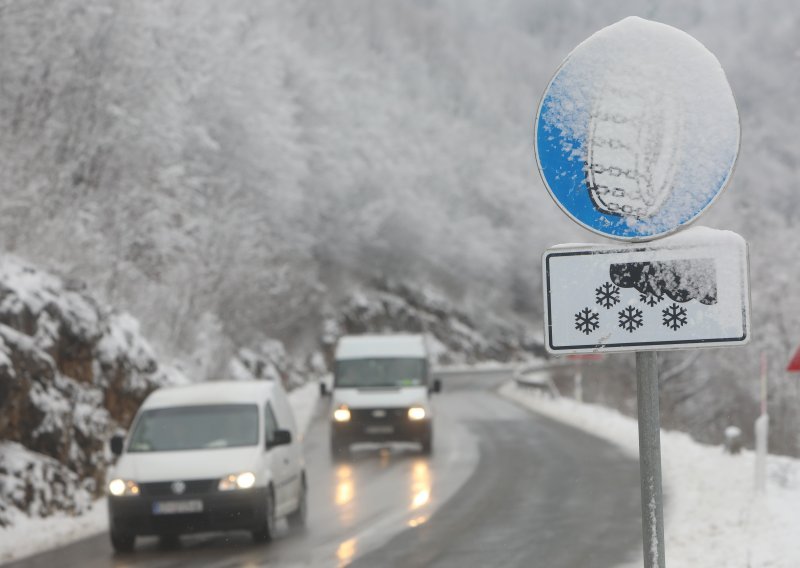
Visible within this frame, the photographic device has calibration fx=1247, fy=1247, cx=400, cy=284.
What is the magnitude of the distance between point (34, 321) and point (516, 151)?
89279 mm

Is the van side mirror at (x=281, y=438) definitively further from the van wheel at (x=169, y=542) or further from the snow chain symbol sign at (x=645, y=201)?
the snow chain symbol sign at (x=645, y=201)

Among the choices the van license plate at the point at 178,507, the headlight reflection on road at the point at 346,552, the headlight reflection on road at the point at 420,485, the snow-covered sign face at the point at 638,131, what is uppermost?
the snow-covered sign face at the point at 638,131

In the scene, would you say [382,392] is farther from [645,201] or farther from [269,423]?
[645,201]

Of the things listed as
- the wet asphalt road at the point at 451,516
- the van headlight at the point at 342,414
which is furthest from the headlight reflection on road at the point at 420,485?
the van headlight at the point at 342,414

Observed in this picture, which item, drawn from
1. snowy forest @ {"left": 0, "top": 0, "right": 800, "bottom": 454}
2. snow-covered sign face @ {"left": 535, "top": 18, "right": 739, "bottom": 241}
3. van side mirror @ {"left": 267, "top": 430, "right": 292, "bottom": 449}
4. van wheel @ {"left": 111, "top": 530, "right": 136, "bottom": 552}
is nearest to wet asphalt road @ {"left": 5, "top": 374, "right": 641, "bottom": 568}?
van wheel @ {"left": 111, "top": 530, "right": 136, "bottom": 552}

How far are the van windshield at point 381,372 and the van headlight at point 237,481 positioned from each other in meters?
11.9

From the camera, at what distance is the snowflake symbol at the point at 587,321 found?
Result: 4031mm

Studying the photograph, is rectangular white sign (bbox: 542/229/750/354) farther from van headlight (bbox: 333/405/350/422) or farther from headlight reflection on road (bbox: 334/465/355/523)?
van headlight (bbox: 333/405/350/422)

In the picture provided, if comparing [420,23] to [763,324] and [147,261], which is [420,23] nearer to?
[763,324]

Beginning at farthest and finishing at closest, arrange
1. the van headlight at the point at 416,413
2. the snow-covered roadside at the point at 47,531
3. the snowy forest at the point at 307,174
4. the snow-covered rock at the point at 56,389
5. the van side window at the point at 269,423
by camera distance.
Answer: the snowy forest at the point at 307,174, the van headlight at the point at 416,413, the snow-covered rock at the point at 56,389, the van side window at the point at 269,423, the snow-covered roadside at the point at 47,531

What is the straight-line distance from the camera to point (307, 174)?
5609 cm

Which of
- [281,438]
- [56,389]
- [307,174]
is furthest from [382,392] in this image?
[307,174]

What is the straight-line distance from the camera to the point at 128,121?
96.2 ft

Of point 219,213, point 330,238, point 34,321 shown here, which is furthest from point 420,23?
point 34,321
